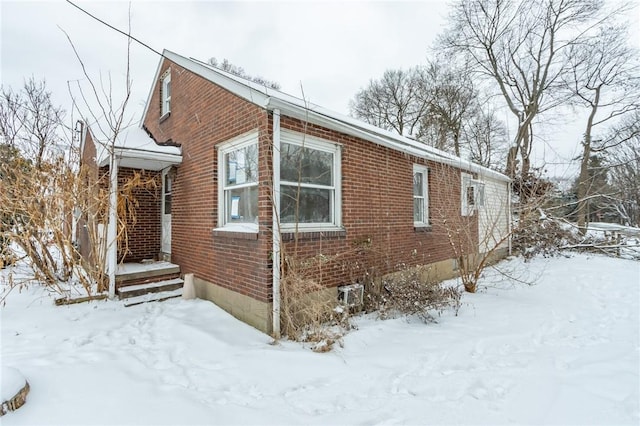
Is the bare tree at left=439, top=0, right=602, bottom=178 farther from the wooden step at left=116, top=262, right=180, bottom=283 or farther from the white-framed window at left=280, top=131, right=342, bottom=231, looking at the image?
the wooden step at left=116, top=262, right=180, bottom=283

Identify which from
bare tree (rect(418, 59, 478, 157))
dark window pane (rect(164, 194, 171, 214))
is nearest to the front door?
dark window pane (rect(164, 194, 171, 214))

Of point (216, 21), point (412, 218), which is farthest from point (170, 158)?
point (412, 218)

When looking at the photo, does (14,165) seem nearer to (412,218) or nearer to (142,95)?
(142,95)

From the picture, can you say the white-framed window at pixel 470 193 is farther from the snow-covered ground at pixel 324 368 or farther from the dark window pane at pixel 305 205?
the dark window pane at pixel 305 205

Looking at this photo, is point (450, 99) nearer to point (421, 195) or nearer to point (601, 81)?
point (601, 81)

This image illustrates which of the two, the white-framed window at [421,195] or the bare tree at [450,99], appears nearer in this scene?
the white-framed window at [421,195]

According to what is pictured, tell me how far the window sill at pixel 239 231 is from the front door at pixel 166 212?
2.69 m

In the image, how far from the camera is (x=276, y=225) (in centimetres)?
456

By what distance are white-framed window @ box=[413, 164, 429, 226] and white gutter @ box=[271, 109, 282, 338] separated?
458 centimetres

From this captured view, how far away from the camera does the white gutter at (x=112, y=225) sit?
19.3ft

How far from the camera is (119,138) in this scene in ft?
22.2

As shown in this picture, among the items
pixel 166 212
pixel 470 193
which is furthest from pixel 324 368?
pixel 470 193

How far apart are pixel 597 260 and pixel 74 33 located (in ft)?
52.5

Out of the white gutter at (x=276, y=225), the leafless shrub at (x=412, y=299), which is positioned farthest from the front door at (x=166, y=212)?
the leafless shrub at (x=412, y=299)
